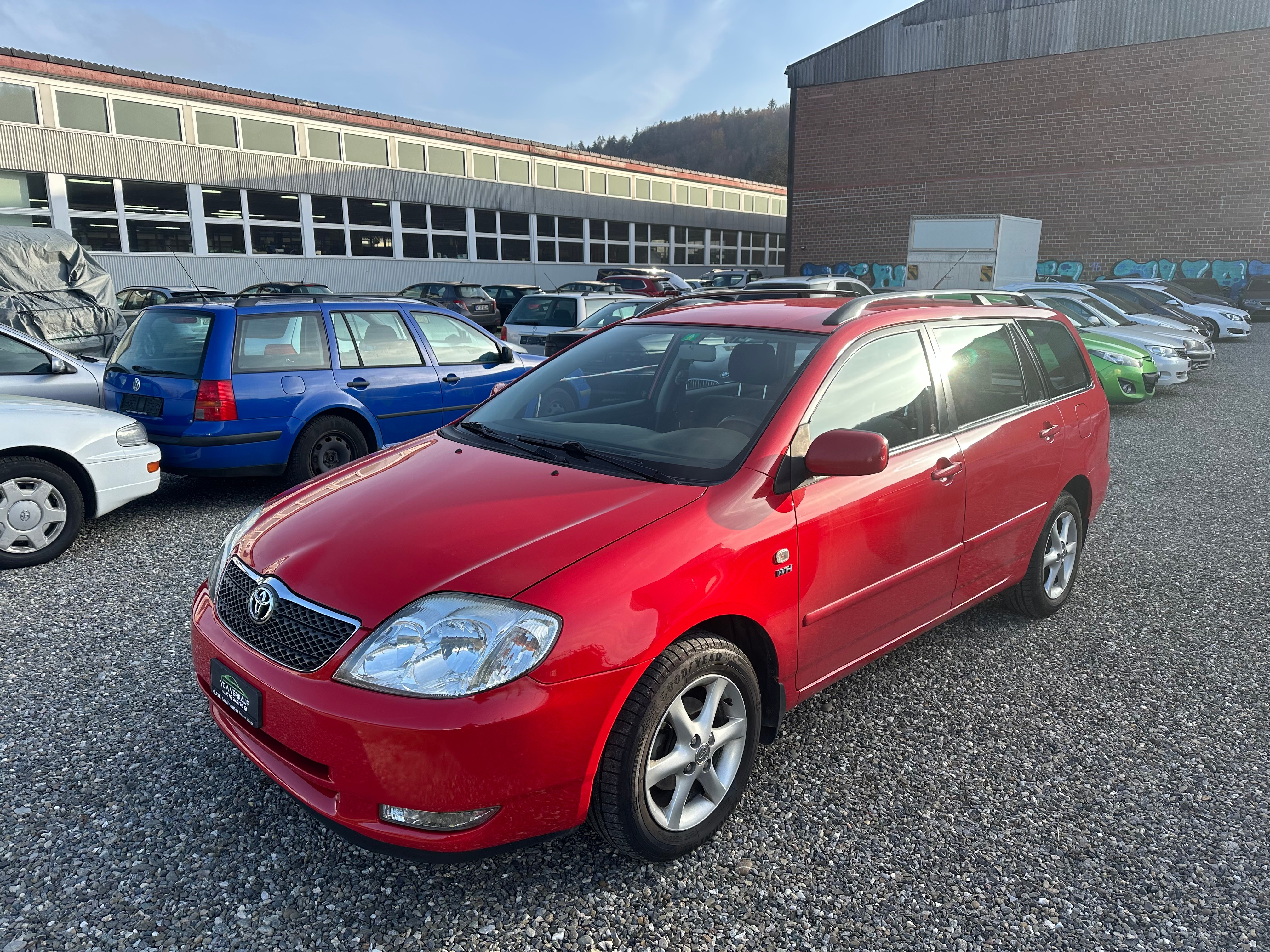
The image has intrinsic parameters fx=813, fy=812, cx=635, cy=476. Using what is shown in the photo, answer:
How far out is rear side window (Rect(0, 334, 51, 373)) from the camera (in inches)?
243

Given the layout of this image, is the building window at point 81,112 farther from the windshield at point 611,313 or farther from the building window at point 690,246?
the building window at point 690,246

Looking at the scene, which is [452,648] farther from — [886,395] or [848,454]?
[886,395]

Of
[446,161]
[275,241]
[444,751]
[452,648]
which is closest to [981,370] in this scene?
[452,648]

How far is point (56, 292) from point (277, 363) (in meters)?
7.74

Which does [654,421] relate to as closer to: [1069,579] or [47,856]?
[47,856]

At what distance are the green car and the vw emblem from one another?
11787 mm

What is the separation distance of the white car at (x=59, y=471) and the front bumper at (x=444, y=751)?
3.87m

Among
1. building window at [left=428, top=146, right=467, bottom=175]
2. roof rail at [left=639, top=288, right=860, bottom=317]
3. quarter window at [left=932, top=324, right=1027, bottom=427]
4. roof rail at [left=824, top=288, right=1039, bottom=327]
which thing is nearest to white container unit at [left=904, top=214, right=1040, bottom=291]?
roof rail at [left=824, top=288, right=1039, bottom=327]

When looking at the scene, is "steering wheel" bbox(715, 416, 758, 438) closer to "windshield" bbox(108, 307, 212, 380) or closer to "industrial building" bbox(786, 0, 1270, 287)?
"windshield" bbox(108, 307, 212, 380)

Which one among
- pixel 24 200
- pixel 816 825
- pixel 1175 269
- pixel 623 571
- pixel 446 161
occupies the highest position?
pixel 446 161

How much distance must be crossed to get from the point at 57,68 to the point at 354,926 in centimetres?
2597

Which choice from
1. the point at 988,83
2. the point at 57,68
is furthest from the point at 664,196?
the point at 57,68

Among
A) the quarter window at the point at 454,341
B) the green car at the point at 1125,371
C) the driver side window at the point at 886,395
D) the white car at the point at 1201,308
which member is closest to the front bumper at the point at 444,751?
the driver side window at the point at 886,395

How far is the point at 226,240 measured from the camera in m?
24.6
